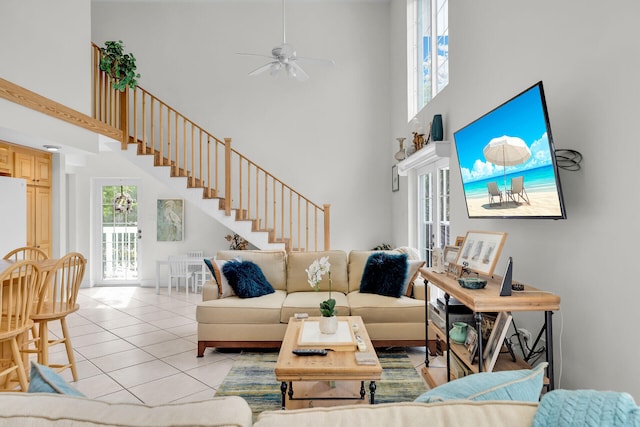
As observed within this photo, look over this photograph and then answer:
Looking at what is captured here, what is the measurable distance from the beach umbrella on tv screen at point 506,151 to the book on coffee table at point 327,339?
1.44m

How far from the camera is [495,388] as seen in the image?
3.10 feet

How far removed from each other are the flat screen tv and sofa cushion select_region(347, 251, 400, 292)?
1.75 meters

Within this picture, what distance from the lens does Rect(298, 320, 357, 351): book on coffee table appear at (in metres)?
2.58

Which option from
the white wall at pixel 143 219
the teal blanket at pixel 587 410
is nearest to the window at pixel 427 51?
the teal blanket at pixel 587 410

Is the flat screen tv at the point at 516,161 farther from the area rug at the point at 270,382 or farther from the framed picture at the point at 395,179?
the framed picture at the point at 395,179

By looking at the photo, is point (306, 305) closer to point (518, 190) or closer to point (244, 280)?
point (244, 280)

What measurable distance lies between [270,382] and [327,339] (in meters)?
0.71

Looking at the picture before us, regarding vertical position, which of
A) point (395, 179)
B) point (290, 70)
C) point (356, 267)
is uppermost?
point (290, 70)

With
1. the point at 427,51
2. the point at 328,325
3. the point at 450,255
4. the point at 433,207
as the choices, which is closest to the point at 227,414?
the point at 328,325

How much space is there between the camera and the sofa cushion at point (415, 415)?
28.8 inches

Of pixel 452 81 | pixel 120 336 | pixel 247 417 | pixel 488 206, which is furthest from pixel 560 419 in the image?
pixel 120 336

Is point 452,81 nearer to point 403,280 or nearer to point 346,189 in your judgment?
point 403,280

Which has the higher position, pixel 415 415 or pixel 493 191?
pixel 493 191

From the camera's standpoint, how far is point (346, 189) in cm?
702
